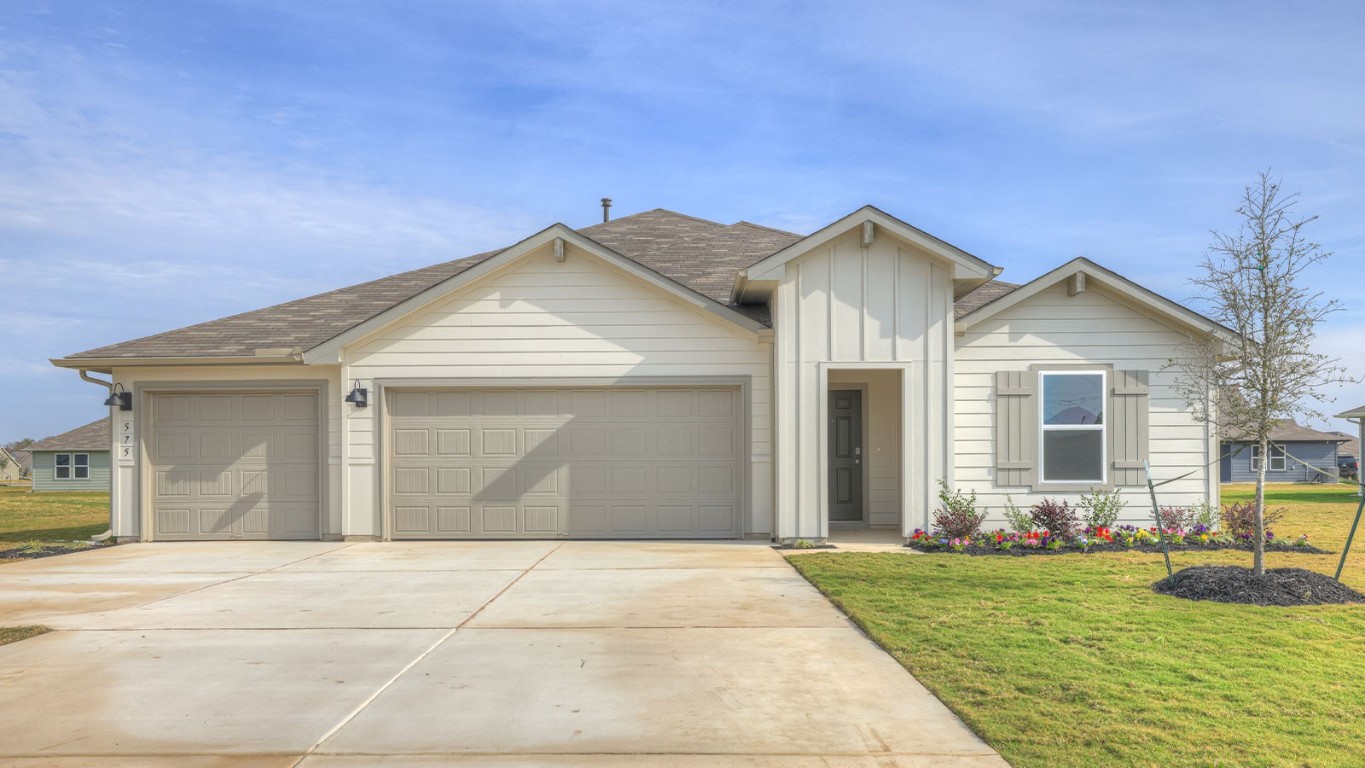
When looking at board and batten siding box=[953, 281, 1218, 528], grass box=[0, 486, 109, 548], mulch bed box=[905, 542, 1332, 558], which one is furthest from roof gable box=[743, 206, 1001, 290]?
grass box=[0, 486, 109, 548]

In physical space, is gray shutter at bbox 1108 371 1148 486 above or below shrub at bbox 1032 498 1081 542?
above

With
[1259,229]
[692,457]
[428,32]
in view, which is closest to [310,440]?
[692,457]

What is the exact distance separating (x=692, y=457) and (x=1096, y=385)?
18.2ft

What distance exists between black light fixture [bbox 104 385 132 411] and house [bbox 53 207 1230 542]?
0.03m

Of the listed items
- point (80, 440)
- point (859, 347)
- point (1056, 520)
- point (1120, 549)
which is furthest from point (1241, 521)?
point (80, 440)

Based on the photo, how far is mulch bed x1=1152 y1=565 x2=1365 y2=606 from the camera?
7950 mm

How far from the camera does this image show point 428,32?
1452 cm

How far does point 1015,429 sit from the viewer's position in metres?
12.6

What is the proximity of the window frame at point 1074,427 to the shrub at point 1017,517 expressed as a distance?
0.45 metres

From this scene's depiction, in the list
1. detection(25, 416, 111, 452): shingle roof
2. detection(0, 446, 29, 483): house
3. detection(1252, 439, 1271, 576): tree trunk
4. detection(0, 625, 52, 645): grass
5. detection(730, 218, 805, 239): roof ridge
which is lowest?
detection(0, 446, 29, 483): house

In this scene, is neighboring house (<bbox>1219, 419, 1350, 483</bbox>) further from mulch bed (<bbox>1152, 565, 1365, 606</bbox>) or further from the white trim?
mulch bed (<bbox>1152, 565, 1365, 606</bbox>)

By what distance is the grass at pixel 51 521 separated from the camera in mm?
16359

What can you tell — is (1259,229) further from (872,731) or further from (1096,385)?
(872,731)

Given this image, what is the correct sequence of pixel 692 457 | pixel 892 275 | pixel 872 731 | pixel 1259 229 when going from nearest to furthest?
1. pixel 872 731
2. pixel 1259 229
3. pixel 892 275
4. pixel 692 457
